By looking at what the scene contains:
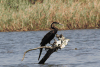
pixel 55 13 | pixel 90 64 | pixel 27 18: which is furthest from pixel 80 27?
pixel 90 64

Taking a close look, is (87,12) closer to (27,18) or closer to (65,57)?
(27,18)

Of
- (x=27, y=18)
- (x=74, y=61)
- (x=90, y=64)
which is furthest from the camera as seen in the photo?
(x=27, y=18)

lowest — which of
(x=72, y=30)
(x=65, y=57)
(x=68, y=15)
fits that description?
(x=72, y=30)

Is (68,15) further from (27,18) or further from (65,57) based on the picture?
(65,57)

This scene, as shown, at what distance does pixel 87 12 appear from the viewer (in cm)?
2586

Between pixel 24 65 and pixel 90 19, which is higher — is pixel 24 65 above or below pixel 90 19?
above

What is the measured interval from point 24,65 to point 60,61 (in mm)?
1475

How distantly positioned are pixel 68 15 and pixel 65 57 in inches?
533

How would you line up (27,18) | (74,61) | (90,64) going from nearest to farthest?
(90,64), (74,61), (27,18)

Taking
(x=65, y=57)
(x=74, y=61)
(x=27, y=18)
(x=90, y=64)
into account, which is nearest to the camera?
(x=90, y=64)

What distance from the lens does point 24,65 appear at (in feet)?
34.5

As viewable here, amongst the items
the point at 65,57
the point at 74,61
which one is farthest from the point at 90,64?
the point at 65,57

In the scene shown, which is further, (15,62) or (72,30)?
(72,30)

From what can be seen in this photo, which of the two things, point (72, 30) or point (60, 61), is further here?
point (72, 30)
